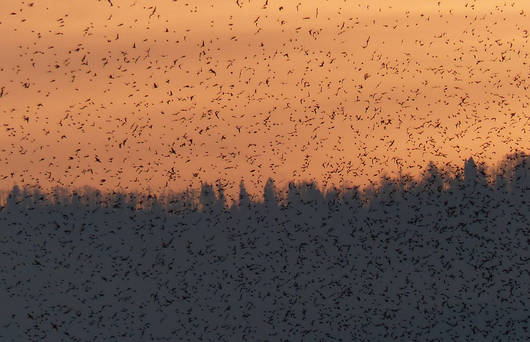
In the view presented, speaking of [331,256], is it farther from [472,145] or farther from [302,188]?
[472,145]

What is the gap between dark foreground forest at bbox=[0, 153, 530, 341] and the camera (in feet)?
11.8

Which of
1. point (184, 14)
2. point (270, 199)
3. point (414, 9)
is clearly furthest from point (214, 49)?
point (414, 9)

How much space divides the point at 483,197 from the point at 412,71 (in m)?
0.72

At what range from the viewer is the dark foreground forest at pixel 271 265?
359 centimetres

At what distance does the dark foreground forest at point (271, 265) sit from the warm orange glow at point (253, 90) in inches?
5.3

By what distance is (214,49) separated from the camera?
380cm

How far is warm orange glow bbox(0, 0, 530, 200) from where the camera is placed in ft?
12.1

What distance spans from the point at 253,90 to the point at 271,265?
2.86 feet

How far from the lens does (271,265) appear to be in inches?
144

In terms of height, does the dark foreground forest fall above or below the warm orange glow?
below

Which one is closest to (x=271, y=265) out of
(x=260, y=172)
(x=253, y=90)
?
(x=260, y=172)

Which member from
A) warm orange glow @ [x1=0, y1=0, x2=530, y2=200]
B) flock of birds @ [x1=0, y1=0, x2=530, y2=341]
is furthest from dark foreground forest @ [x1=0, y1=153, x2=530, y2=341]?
warm orange glow @ [x1=0, y1=0, x2=530, y2=200]

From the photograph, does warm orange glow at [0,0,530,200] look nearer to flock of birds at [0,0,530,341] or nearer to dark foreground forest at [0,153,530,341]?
flock of birds at [0,0,530,341]

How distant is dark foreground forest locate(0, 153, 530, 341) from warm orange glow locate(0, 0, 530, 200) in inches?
5.3
